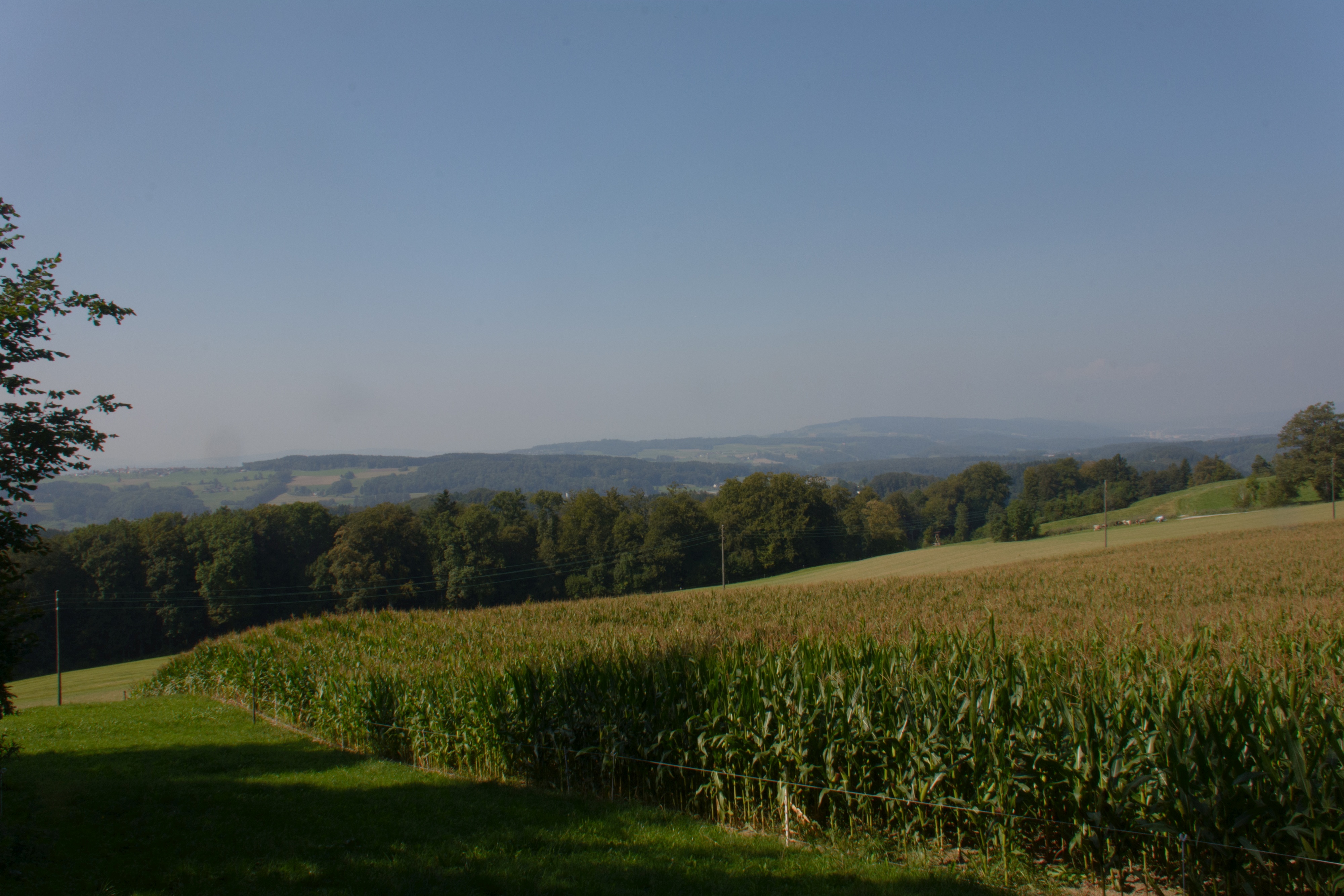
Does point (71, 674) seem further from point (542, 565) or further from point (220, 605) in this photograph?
point (542, 565)

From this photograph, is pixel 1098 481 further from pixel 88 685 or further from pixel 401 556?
pixel 88 685

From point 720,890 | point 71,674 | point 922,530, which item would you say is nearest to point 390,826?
point 720,890

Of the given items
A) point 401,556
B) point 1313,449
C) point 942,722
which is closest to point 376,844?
point 942,722

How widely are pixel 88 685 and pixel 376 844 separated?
4169cm

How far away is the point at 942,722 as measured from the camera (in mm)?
6746

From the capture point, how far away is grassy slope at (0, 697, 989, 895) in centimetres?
586

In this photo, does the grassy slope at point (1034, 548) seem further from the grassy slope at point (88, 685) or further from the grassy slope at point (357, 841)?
the grassy slope at point (357, 841)

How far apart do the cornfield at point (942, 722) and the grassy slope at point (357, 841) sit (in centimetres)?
77

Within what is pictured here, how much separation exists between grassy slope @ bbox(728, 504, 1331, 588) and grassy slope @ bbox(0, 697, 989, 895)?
110 ft

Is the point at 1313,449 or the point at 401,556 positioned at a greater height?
the point at 1313,449

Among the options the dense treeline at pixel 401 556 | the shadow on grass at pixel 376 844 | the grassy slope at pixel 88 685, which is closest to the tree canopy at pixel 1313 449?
the dense treeline at pixel 401 556

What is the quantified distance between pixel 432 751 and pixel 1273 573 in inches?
882

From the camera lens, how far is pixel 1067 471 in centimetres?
11869

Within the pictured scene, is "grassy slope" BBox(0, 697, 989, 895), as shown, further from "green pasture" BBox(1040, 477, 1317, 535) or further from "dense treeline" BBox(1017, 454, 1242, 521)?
"dense treeline" BBox(1017, 454, 1242, 521)
